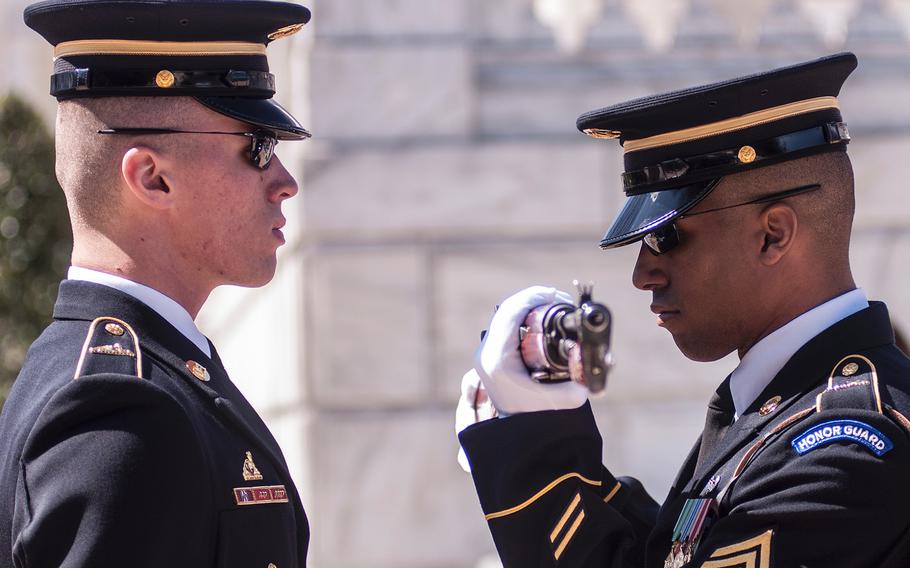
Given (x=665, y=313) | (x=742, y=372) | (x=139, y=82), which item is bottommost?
(x=742, y=372)

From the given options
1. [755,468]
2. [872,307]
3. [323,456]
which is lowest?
[323,456]

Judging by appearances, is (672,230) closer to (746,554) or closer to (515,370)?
(515,370)

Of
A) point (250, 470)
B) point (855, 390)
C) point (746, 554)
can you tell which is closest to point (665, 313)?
point (855, 390)

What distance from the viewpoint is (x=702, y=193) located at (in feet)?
11.5

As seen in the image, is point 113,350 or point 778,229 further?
point 778,229

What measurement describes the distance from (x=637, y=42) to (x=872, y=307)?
486 centimetres

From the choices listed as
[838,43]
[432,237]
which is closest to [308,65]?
[432,237]

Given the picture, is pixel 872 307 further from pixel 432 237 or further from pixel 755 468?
pixel 432 237

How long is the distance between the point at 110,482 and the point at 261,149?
930mm

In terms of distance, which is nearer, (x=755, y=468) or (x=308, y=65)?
(x=755, y=468)

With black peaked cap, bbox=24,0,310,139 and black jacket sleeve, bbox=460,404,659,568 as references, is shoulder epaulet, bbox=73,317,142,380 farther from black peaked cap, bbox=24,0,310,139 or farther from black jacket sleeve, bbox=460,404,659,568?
black jacket sleeve, bbox=460,404,659,568

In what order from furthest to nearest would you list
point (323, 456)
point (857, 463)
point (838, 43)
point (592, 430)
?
point (838, 43), point (323, 456), point (592, 430), point (857, 463)

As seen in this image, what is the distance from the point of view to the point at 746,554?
124 inches

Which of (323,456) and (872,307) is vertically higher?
(872,307)
